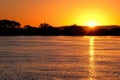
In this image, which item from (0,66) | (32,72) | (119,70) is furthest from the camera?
(0,66)

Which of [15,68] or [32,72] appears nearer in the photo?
[32,72]

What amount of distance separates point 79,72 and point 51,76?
4188 mm

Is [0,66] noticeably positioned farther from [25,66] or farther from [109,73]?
[109,73]

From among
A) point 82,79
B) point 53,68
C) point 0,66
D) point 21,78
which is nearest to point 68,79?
point 82,79

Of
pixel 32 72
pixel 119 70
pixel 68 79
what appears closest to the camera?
pixel 68 79

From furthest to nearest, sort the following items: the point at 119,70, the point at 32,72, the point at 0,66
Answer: the point at 0,66 < the point at 119,70 < the point at 32,72

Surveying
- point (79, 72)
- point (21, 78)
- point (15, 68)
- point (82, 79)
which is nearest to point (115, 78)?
point (82, 79)

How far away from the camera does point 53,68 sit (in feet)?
139

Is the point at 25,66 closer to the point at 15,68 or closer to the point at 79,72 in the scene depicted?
the point at 15,68

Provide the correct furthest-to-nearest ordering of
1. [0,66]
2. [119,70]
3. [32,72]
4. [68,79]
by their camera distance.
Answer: [0,66] < [119,70] < [32,72] < [68,79]

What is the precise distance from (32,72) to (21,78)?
→ 3601 millimetres

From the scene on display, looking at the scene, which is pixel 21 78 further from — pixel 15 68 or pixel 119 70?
pixel 119 70

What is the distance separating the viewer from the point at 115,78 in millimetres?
34812

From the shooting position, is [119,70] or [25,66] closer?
[119,70]
